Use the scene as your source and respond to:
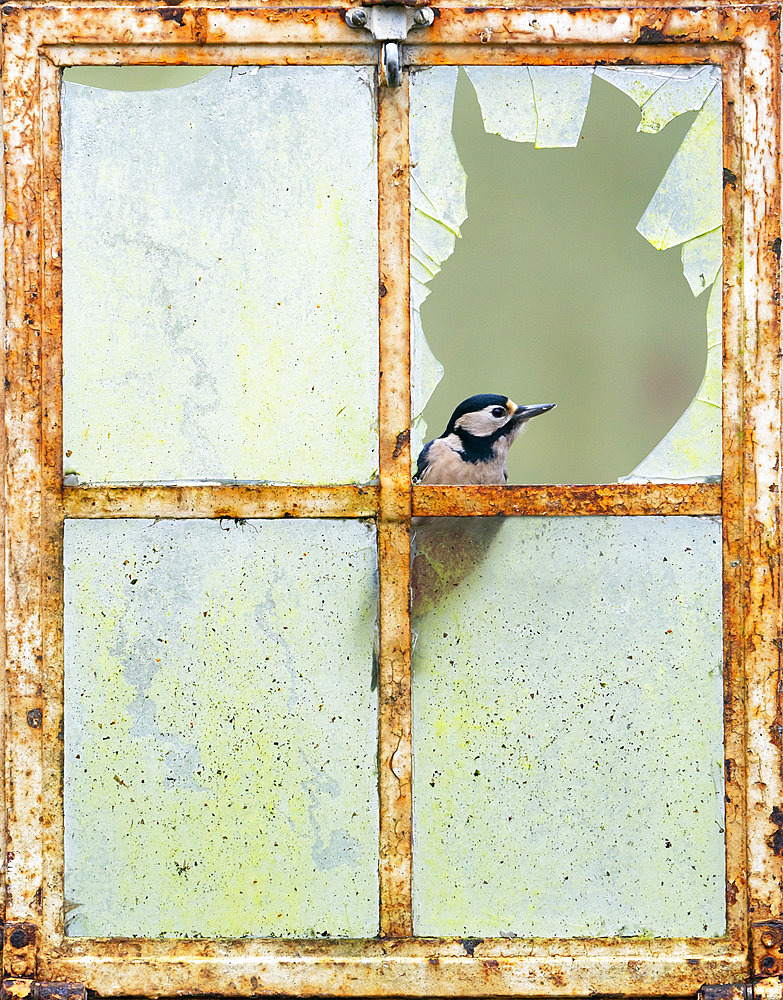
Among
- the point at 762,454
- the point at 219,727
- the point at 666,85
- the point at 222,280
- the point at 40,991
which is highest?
the point at 666,85

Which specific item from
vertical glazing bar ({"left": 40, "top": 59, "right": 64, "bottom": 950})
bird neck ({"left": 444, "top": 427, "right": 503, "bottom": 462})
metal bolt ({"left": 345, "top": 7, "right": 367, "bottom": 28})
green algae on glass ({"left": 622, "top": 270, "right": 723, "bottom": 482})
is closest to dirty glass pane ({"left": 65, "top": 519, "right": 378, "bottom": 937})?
vertical glazing bar ({"left": 40, "top": 59, "right": 64, "bottom": 950})

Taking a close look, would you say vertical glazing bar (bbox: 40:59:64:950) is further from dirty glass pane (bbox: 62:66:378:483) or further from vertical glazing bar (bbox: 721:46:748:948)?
vertical glazing bar (bbox: 721:46:748:948)

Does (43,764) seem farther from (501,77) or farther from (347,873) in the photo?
(501,77)

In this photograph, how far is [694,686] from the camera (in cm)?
157

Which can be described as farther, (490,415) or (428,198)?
(490,415)

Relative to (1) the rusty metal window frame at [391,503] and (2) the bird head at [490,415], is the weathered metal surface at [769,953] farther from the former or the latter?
(2) the bird head at [490,415]

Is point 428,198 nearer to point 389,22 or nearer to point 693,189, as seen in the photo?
A: point 389,22

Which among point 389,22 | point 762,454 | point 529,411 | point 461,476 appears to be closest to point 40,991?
point 461,476

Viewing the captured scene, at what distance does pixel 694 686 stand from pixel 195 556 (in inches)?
39.6

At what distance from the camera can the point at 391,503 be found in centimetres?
155

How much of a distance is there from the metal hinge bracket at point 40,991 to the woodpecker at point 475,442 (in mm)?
1176

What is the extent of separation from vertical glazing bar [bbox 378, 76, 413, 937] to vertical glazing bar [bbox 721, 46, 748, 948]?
62 centimetres

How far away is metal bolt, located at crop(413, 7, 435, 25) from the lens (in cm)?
151

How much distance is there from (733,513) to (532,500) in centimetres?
40
